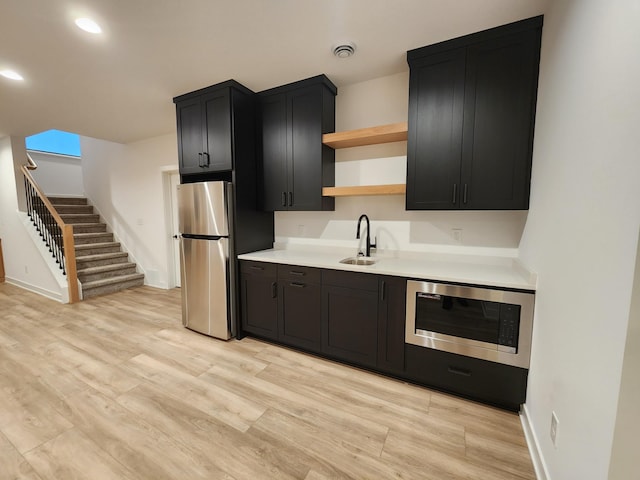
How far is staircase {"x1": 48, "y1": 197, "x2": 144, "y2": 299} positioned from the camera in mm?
4461

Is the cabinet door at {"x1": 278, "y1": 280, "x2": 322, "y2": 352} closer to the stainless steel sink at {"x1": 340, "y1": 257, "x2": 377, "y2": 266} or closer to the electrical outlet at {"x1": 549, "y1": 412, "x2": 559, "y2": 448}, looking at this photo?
the stainless steel sink at {"x1": 340, "y1": 257, "x2": 377, "y2": 266}

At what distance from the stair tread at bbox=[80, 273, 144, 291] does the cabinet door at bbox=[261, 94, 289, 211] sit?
3556 millimetres

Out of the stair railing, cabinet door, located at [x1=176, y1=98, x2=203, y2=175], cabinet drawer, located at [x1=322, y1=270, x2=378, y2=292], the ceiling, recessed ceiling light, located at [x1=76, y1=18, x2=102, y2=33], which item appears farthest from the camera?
the stair railing

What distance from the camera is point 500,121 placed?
6.28ft

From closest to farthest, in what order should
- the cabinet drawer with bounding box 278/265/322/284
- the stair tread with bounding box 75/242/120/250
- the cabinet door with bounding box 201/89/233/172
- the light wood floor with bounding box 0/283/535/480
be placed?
the light wood floor with bounding box 0/283/535/480
the cabinet drawer with bounding box 278/265/322/284
the cabinet door with bounding box 201/89/233/172
the stair tread with bounding box 75/242/120/250

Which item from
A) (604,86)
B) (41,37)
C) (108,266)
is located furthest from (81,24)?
(108,266)

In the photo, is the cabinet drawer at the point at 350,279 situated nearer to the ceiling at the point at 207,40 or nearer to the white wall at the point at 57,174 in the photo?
the ceiling at the point at 207,40

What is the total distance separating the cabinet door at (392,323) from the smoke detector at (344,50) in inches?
72.1

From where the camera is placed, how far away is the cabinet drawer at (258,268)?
2.62 metres

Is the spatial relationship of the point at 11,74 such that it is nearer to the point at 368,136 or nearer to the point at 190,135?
the point at 190,135

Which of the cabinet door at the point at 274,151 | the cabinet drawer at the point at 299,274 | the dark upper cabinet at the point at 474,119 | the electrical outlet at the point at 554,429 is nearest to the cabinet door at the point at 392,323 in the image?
the cabinet drawer at the point at 299,274

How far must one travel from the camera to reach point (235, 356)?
2.54 meters

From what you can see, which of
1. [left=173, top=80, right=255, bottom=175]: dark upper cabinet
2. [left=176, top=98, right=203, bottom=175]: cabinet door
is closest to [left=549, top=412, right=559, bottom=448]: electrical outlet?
[left=173, top=80, right=255, bottom=175]: dark upper cabinet

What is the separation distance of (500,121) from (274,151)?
200cm
